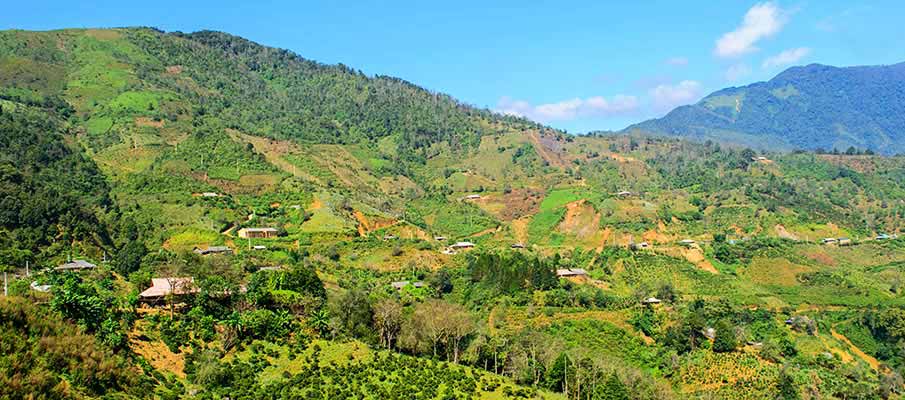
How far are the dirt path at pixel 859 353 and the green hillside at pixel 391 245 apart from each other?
0.31m

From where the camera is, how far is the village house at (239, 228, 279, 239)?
85.8m

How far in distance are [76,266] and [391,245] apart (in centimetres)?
3525

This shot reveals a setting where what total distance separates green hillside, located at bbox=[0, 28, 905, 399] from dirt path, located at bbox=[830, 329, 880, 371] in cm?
31

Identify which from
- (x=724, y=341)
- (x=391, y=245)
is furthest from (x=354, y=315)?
(x=391, y=245)

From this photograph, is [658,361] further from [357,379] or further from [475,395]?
[357,379]

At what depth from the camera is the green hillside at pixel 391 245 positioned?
42156 mm

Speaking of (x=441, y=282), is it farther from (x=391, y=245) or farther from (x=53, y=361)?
(x=53, y=361)

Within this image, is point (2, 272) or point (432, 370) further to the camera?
point (2, 272)

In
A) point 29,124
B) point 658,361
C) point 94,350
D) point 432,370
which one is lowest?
point 658,361

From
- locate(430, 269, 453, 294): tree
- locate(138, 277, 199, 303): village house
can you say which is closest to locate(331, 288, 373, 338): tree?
locate(138, 277, 199, 303): village house

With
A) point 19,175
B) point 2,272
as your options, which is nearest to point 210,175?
point 19,175

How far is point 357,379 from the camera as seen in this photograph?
4147 centimetres

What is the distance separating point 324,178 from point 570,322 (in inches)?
2373

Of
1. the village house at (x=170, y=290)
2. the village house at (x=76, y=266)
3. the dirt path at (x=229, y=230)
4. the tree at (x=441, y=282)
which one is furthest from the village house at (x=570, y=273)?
the village house at (x=76, y=266)
